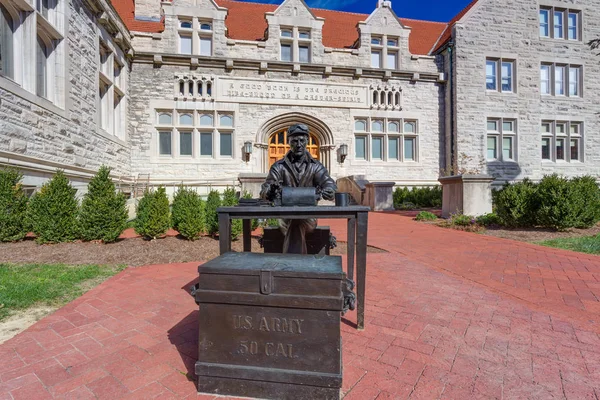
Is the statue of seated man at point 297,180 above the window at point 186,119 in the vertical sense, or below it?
below

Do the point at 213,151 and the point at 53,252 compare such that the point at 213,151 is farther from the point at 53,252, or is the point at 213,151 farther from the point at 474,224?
the point at 474,224

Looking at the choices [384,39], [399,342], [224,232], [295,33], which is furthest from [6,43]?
[384,39]

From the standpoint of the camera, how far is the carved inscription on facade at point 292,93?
583 inches

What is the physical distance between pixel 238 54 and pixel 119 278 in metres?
13.4

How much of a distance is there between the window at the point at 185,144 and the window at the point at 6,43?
772 cm

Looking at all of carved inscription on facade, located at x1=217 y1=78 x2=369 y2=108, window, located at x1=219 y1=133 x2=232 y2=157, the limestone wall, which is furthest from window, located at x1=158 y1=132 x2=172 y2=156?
the limestone wall

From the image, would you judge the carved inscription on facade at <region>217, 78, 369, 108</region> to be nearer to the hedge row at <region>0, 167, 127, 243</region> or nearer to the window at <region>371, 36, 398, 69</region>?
the window at <region>371, 36, 398, 69</region>

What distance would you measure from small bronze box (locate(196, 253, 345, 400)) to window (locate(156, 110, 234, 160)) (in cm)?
1379

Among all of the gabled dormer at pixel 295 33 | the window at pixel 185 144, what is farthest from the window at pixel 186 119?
the gabled dormer at pixel 295 33

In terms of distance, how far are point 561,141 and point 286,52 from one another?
54.8 ft

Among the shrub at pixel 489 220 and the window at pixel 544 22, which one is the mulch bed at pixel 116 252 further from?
the window at pixel 544 22

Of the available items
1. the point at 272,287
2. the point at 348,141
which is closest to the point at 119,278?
the point at 272,287

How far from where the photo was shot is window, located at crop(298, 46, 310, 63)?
15.8 m

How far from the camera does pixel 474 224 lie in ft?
29.6
